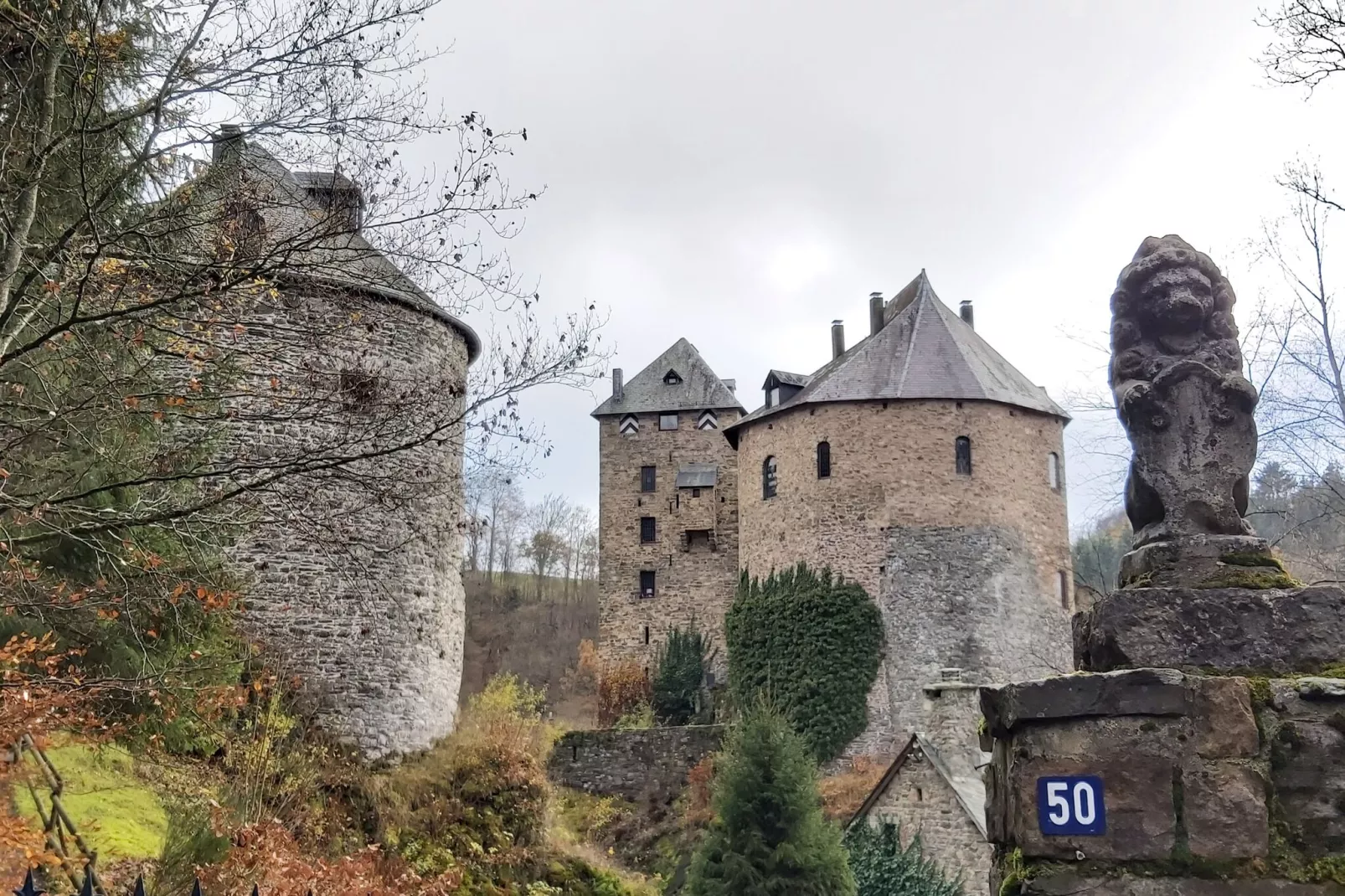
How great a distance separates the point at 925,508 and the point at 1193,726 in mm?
23522

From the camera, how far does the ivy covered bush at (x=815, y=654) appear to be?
26359mm

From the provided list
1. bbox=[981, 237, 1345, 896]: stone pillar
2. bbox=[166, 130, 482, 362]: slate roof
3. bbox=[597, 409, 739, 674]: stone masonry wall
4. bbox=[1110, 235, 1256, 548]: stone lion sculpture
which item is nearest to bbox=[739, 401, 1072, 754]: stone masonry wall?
bbox=[597, 409, 739, 674]: stone masonry wall

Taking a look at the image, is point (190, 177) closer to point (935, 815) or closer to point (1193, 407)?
point (1193, 407)

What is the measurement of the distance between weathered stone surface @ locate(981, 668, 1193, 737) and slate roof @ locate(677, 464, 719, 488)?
31806mm

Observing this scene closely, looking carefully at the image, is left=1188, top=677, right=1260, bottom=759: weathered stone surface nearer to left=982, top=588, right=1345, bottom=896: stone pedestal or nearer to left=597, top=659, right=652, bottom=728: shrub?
left=982, top=588, right=1345, bottom=896: stone pedestal

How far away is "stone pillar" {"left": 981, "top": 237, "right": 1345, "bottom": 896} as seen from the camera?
3.93m

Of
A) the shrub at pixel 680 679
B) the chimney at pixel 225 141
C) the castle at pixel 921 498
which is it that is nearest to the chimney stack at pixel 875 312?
the castle at pixel 921 498

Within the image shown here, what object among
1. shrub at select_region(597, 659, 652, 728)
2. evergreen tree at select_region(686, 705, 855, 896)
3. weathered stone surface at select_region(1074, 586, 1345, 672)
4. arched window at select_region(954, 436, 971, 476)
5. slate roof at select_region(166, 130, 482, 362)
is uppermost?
arched window at select_region(954, 436, 971, 476)

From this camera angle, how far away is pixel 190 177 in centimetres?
697

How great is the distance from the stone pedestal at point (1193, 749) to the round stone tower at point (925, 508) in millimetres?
21455

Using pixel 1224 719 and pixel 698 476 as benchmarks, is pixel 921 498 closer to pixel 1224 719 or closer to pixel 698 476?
pixel 698 476

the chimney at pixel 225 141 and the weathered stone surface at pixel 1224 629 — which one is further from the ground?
the chimney at pixel 225 141

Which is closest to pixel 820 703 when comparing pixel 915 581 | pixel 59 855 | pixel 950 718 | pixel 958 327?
pixel 915 581

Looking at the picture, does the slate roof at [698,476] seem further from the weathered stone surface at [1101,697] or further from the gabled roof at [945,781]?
A: the weathered stone surface at [1101,697]
